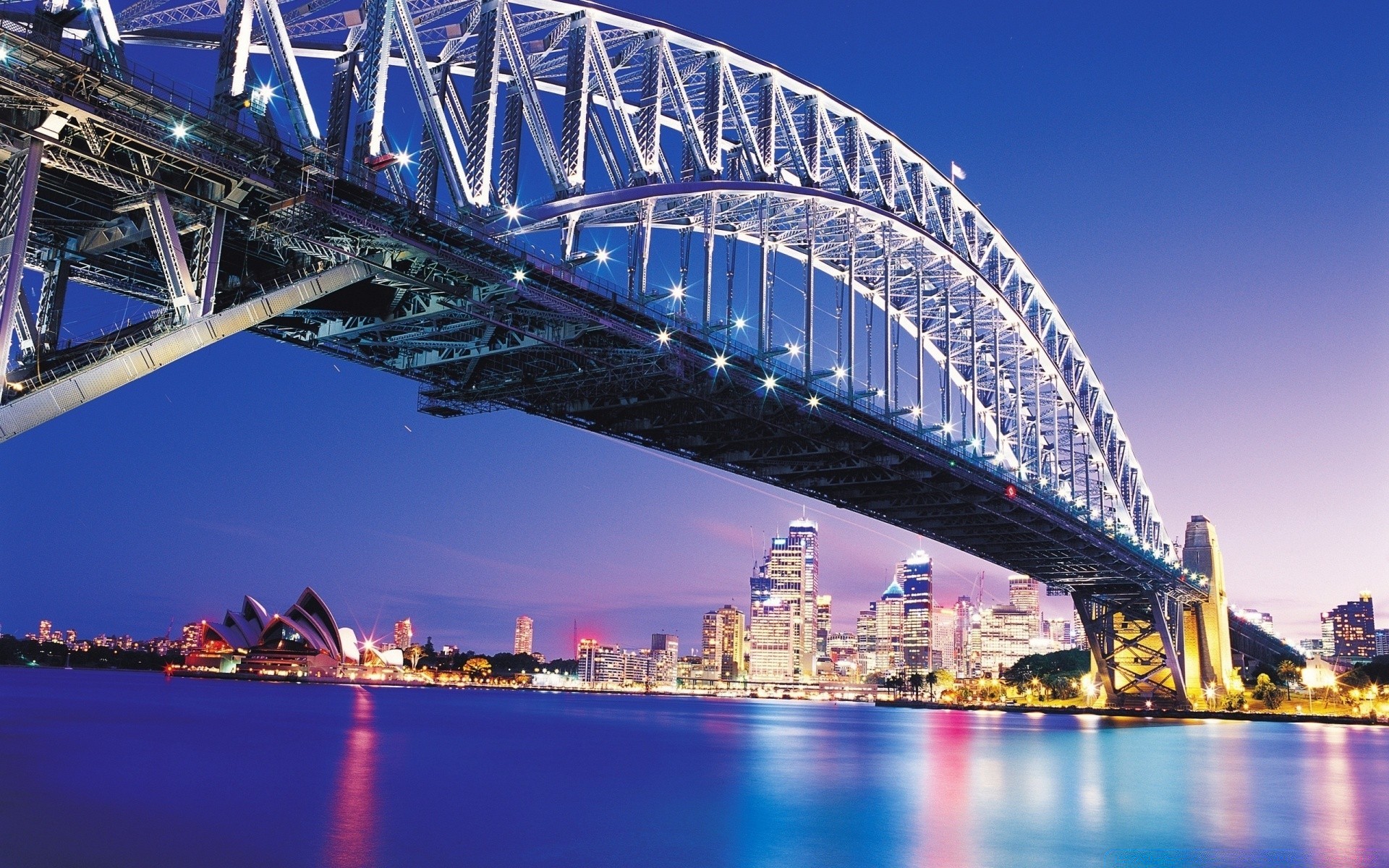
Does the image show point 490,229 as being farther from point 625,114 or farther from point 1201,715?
point 1201,715

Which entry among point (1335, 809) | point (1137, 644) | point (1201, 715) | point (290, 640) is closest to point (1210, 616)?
point (1137, 644)

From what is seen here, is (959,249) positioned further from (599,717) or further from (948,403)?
(599,717)

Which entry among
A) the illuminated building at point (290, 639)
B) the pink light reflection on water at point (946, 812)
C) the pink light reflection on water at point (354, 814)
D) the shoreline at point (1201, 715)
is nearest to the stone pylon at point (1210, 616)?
the shoreline at point (1201, 715)

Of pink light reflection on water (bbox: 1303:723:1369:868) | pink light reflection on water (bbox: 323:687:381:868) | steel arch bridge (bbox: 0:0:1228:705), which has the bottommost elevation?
pink light reflection on water (bbox: 1303:723:1369:868)

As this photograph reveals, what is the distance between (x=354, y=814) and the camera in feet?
71.6

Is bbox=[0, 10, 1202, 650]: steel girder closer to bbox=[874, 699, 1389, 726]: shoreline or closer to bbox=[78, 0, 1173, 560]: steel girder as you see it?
bbox=[78, 0, 1173, 560]: steel girder

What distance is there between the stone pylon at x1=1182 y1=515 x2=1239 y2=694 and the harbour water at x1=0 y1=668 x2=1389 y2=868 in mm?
38938

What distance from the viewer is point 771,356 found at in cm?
3806

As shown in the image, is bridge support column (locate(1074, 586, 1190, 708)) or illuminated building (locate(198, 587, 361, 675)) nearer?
bridge support column (locate(1074, 586, 1190, 708))

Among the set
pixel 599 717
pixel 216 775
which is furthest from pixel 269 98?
pixel 599 717

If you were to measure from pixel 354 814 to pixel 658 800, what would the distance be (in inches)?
307

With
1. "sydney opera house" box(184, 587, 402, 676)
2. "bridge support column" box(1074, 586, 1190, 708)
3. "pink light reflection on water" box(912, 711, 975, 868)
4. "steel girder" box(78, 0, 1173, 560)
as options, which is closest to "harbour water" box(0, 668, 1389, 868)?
"pink light reflection on water" box(912, 711, 975, 868)

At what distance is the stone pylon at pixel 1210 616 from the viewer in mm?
93375

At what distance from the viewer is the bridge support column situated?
84750 millimetres
